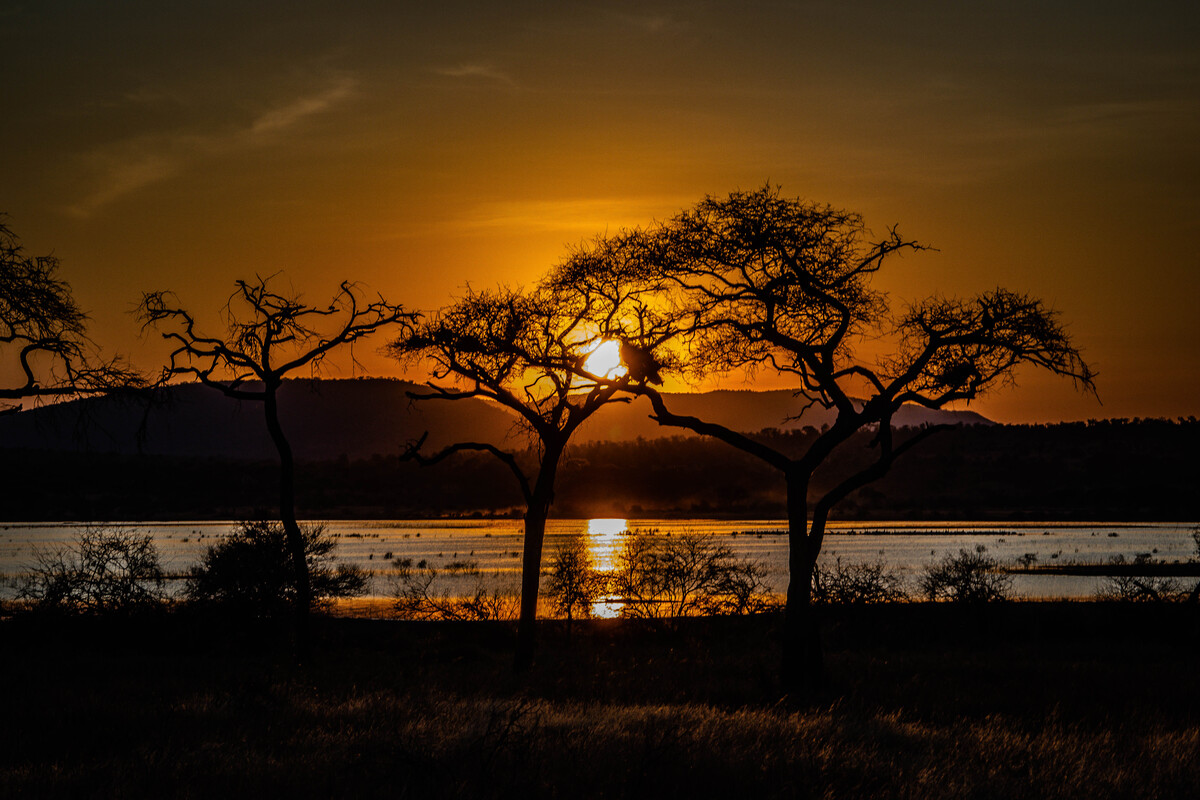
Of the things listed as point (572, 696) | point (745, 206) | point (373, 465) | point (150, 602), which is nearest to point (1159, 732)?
point (572, 696)

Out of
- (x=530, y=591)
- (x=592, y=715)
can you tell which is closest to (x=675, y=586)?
(x=530, y=591)

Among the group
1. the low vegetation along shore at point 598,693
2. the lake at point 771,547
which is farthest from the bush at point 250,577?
the lake at point 771,547

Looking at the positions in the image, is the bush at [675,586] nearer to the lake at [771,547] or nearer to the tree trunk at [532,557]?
the lake at [771,547]

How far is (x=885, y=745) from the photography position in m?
13.1

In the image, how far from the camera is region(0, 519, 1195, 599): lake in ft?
179

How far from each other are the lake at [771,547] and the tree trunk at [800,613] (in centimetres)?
1925

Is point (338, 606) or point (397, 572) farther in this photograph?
point (397, 572)

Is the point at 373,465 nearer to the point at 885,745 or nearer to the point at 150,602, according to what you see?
the point at 150,602

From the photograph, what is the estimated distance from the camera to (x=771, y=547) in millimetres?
86938

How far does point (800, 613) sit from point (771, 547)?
228ft

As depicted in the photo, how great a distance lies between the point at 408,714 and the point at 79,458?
154173 millimetres

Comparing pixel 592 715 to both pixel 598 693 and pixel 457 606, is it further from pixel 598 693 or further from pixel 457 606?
pixel 457 606

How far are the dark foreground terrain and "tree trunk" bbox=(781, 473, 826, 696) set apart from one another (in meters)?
0.50

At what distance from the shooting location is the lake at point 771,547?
54.6 m
